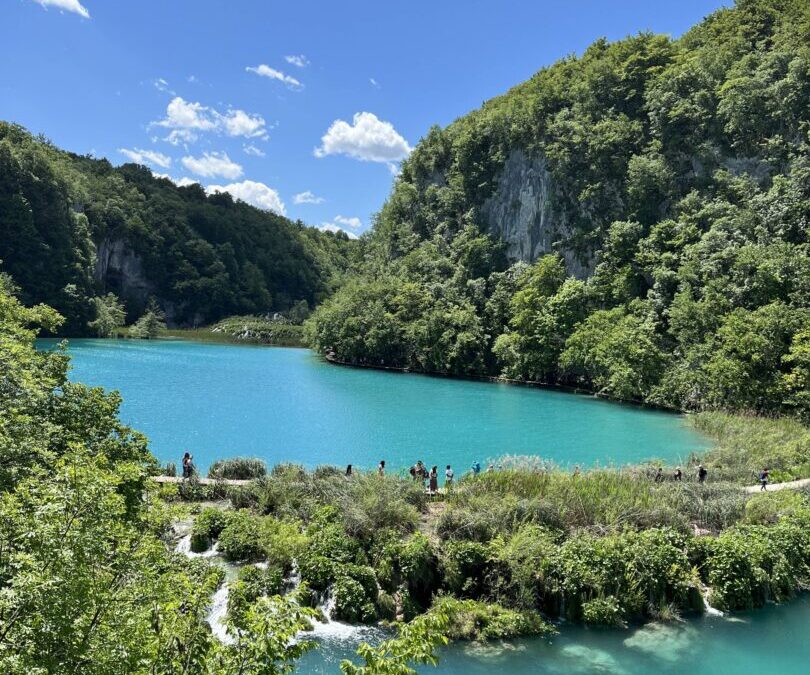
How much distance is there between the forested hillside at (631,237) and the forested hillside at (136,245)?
49.5 meters

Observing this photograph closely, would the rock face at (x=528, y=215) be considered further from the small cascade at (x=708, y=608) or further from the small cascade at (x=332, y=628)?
the small cascade at (x=332, y=628)

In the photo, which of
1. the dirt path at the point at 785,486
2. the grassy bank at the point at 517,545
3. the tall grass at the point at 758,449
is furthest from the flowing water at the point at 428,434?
the dirt path at the point at 785,486

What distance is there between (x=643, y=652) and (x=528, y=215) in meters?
72.4

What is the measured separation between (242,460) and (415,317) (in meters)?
55.7

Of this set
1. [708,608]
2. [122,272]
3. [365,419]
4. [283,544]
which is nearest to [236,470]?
[283,544]

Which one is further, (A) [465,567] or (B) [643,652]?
(A) [465,567]

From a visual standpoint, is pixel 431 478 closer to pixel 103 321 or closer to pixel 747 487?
pixel 747 487

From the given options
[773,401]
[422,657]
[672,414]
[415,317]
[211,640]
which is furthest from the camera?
[415,317]

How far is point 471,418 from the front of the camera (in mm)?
42188

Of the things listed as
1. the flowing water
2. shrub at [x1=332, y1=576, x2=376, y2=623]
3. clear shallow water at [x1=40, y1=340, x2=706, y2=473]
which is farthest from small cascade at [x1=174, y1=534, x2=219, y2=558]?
clear shallow water at [x1=40, y1=340, x2=706, y2=473]

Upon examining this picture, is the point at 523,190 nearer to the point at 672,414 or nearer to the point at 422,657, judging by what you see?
the point at 672,414

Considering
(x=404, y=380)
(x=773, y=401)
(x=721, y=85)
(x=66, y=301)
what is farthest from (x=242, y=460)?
(x=66, y=301)

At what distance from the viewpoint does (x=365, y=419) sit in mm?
39938

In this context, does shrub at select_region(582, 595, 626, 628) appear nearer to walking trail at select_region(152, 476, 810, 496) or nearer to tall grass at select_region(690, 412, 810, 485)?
walking trail at select_region(152, 476, 810, 496)
